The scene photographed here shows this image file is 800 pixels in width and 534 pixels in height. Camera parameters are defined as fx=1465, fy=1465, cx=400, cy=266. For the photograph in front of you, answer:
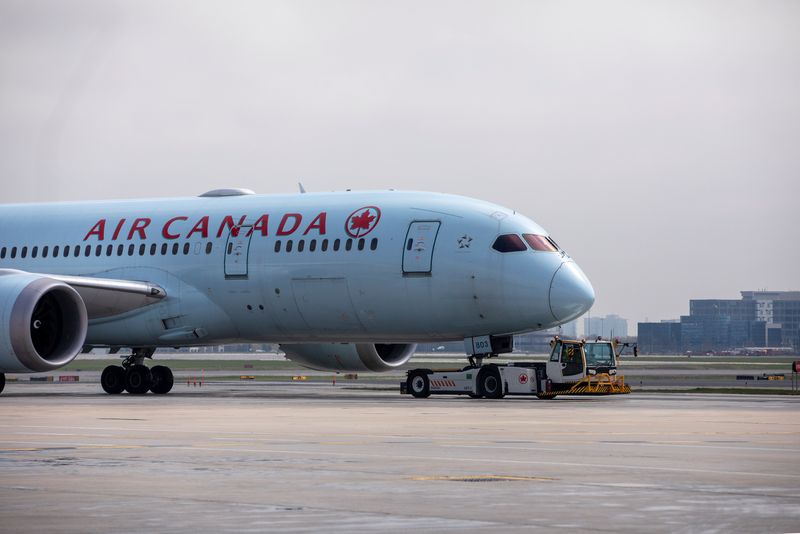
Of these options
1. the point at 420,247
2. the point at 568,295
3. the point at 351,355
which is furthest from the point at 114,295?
the point at 568,295

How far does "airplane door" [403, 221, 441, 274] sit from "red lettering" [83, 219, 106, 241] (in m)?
10.4

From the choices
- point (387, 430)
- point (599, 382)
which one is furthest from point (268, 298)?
point (387, 430)

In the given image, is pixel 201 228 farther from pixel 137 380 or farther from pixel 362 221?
pixel 362 221

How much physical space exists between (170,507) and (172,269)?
29.5 meters

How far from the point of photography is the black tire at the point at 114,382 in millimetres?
43094

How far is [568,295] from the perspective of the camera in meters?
36.8

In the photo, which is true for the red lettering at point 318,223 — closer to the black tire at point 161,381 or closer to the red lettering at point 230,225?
the red lettering at point 230,225

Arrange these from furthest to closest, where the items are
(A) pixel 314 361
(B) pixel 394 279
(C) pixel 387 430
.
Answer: (A) pixel 314 361, (B) pixel 394 279, (C) pixel 387 430

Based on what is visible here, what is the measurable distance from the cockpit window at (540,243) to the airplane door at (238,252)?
807cm

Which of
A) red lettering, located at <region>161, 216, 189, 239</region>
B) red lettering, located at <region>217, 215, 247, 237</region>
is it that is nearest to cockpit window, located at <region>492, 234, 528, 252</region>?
red lettering, located at <region>217, 215, 247, 237</region>

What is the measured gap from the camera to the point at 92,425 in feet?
82.2

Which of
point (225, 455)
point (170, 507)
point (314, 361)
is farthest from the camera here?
point (314, 361)

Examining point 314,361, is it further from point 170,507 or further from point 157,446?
point 170,507

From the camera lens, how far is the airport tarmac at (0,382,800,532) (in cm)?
1199
